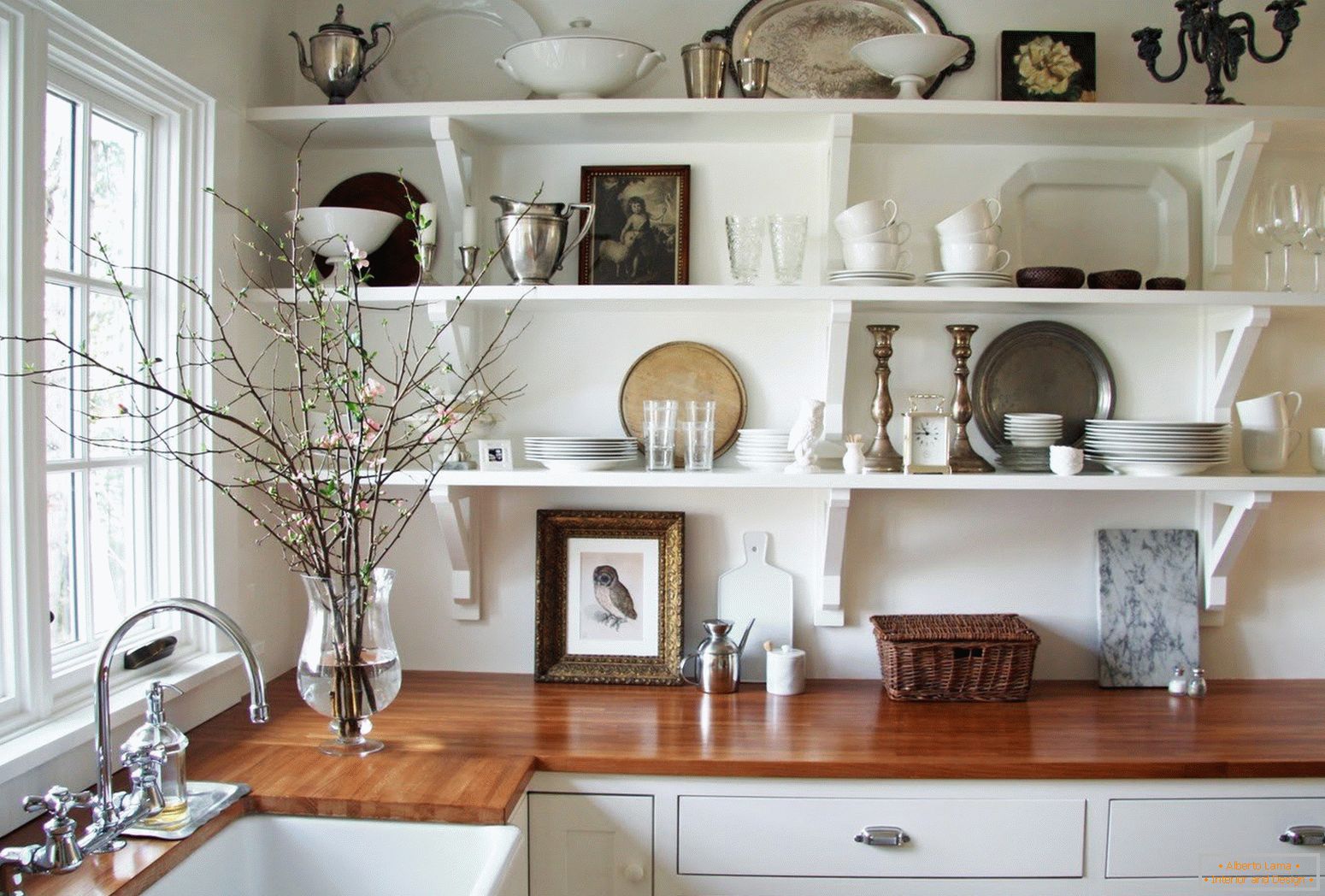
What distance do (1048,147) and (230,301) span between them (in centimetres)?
187

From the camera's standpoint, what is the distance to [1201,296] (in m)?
2.17

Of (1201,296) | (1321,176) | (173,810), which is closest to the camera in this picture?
(173,810)

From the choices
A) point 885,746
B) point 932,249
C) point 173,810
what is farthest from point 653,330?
point 173,810

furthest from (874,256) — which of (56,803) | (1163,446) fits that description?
(56,803)

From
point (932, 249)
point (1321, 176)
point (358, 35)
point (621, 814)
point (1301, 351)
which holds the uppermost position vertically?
point (358, 35)

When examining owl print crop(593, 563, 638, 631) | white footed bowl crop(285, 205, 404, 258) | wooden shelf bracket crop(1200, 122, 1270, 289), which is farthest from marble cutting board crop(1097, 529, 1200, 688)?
white footed bowl crop(285, 205, 404, 258)

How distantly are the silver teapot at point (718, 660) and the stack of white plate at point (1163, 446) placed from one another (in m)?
0.90

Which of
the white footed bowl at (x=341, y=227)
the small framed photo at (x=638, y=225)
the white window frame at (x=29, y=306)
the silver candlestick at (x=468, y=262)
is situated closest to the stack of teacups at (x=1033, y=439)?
the small framed photo at (x=638, y=225)

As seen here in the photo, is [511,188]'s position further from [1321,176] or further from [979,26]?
[1321,176]

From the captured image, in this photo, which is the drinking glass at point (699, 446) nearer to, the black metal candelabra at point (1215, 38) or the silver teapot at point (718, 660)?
the silver teapot at point (718, 660)

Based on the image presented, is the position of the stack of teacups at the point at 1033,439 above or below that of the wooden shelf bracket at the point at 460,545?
above

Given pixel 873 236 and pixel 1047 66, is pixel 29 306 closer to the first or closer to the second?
pixel 873 236

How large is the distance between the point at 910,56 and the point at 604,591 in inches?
54.0

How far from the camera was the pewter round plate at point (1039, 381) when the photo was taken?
96.9 inches
